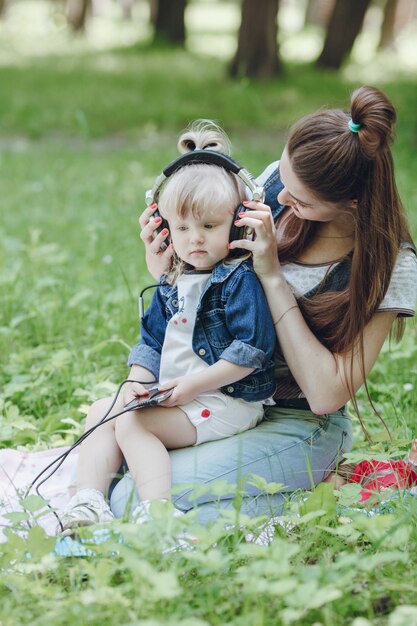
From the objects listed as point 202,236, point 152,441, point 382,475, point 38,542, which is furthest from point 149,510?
point 382,475

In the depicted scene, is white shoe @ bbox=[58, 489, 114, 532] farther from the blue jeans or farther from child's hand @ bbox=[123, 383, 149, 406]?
child's hand @ bbox=[123, 383, 149, 406]

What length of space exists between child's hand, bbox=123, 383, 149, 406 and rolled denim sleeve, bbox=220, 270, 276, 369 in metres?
0.28

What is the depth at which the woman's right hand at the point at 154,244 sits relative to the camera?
9.25 ft

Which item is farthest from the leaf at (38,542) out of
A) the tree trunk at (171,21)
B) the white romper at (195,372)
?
the tree trunk at (171,21)

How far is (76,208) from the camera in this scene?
22.6ft

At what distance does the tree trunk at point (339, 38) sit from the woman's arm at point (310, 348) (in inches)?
471

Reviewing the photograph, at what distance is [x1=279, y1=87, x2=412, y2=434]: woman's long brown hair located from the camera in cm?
249

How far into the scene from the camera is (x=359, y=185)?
2.58 meters

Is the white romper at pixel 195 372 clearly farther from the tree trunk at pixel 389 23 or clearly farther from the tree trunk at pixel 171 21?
the tree trunk at pixel 389 23

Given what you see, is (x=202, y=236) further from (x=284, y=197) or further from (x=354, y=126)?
(x=354, y=126)

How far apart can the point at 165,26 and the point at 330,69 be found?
176 inches

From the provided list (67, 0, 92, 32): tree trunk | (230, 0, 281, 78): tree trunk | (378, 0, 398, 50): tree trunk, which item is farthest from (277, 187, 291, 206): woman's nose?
(67, 0, 92, 32): tree trunk

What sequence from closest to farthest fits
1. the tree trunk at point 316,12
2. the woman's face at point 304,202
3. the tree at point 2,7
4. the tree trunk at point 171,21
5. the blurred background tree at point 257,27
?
the woman's face at point 304,202, the blurred background tree at point 257,27, the tree trunk at point 171,21, the tree at point 2,7, the tree trunk at point 316,12

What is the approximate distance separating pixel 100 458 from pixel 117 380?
1054mm
